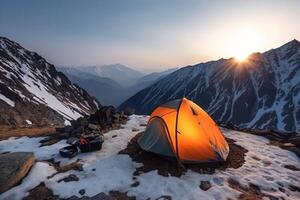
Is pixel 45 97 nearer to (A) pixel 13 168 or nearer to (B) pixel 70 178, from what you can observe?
(A) pixel 13 168

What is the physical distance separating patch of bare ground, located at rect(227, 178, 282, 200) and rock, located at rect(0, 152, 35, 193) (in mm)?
11124

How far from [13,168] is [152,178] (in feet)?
24.4

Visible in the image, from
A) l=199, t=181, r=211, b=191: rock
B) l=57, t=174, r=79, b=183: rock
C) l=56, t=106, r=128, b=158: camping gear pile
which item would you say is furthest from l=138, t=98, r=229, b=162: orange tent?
l=57, t=174, r=79, b=183: rock

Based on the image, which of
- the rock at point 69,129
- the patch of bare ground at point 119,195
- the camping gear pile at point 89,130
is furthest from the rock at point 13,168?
the rock at point 69,129

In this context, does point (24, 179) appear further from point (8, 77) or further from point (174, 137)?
point (8, 77)

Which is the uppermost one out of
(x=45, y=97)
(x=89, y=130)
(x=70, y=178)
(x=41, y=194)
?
(x=45, y=97)

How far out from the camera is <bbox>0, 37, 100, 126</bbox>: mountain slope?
67.8m

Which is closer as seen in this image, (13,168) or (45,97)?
(13,168)

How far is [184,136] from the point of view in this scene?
18.5m

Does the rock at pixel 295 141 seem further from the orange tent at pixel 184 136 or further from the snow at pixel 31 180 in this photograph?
the snow at pixel 31 180

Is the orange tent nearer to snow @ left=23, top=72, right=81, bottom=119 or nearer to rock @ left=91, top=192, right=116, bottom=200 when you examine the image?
rock @ left=91, top=192, right=116, bottom=200

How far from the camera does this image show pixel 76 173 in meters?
16.3

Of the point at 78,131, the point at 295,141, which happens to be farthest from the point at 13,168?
the point at 295,141

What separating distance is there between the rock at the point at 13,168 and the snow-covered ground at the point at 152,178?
334mm
